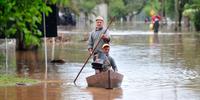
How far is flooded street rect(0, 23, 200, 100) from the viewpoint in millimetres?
13695

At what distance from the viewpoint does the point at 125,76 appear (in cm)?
1756

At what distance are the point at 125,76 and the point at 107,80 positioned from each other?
2902 millimetres

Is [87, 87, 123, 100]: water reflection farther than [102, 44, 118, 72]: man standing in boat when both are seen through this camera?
No

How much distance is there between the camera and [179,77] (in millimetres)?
17172

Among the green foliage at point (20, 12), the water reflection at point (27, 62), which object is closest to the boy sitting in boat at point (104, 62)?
the green foliage at point (20, 12)

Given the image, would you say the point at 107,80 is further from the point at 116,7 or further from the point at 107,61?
the point at 116,7

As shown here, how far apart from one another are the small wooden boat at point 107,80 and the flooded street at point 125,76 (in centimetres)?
18

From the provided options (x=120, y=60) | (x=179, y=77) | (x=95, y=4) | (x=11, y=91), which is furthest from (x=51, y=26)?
(x=95, y=4)

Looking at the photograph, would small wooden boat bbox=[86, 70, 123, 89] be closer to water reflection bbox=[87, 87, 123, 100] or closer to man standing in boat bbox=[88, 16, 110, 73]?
water reflection bbox=[87, 87, 123, 100]

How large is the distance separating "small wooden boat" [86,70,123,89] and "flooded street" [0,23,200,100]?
0.18 meters

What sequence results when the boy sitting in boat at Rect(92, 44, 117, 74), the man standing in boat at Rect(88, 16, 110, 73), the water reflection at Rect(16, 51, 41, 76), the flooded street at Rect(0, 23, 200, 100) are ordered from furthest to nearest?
the water reflection at Rect(16, 51, 41, 76), the man standing in boat at Rect(88, 16, 110, 73), the boy sitting in boat at Rect(92, 44, 117, 74), the flooded street at Rect(0, 23, 200, 100)

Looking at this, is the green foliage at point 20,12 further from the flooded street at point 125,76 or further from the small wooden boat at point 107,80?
the small wooden boat at point 107,80

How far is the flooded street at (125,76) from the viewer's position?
1370 centimetres

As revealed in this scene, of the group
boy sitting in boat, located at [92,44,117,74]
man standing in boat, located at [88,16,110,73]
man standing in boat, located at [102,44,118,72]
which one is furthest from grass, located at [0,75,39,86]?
man standing in boat, located at [102,44,118,72]
